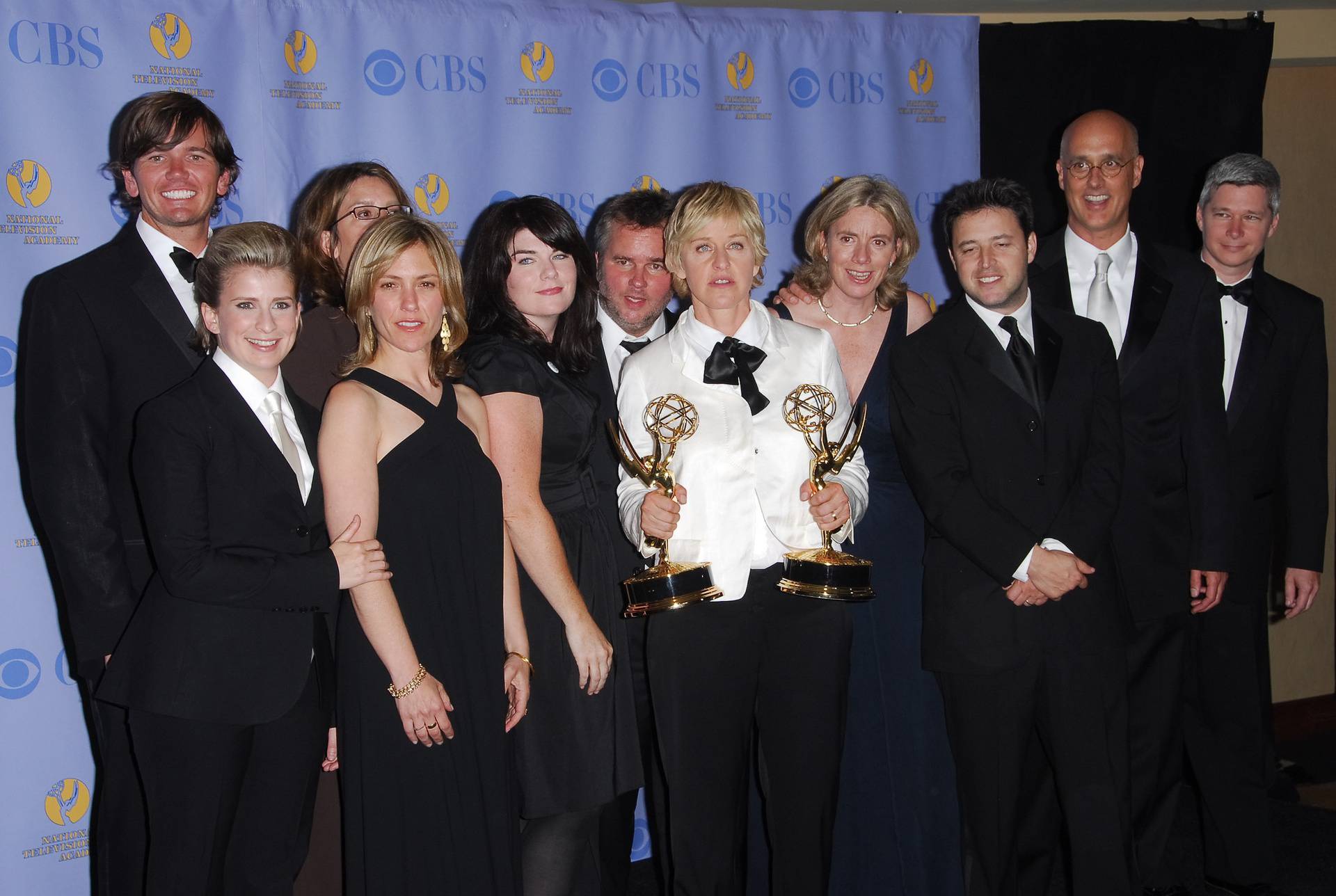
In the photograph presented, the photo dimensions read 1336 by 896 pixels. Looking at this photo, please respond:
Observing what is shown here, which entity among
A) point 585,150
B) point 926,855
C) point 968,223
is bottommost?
point 926,855

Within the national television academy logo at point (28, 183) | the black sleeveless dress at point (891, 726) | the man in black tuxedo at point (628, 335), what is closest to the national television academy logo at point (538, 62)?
the man in black tuxedo at point (628, 335)

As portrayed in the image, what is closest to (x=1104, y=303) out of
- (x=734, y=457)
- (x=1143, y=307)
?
(x=1143, y=307)

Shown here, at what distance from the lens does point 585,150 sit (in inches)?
161

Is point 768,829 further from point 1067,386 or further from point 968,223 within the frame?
point 968,223

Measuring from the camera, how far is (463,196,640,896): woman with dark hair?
2.56m

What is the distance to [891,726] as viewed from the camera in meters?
3.02

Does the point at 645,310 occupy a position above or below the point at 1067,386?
above

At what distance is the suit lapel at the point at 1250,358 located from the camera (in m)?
3.38

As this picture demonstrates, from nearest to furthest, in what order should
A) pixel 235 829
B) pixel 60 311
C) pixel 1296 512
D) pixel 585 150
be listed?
1. pixel 235 829
2. pixel 60 311
3. pixel 1296 512
4. pixel 585 150

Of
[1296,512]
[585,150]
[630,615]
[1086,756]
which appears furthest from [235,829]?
[1296,512]

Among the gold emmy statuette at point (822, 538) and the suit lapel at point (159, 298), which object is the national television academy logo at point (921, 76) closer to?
the gold emmy statuette at point (822, 538)

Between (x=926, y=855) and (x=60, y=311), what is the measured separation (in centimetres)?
260

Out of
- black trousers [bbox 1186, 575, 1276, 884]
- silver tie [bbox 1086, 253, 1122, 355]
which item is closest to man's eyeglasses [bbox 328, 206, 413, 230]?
silver tie [bbox 1086, 253, 1122, 355]

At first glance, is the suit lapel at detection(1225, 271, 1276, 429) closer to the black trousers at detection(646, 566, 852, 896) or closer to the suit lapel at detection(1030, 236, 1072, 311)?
the suit lapel at detection(1030, 236, 1072, 311)
